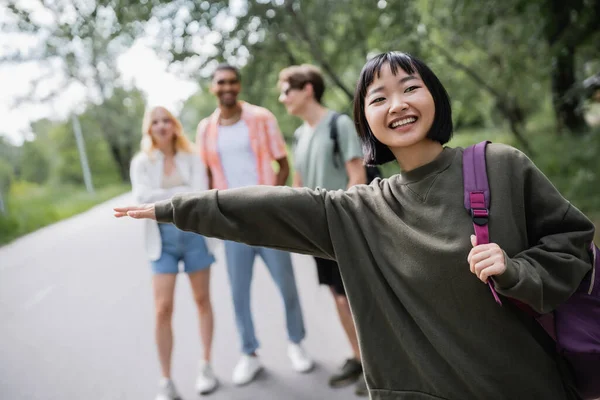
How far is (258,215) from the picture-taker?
5.19 ft

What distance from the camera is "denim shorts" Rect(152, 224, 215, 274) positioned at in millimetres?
3150

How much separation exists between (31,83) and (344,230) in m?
23.6

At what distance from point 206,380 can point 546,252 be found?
2630 millimetres

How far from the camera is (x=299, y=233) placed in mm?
1624

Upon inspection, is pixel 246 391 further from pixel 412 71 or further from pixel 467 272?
pixel 412 71

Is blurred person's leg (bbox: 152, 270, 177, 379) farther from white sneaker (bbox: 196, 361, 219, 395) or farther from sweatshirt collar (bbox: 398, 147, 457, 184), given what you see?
sweatshirt collar (bbox: 398, 147, 457, 184)

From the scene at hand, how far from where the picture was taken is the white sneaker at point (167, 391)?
317 centimetres

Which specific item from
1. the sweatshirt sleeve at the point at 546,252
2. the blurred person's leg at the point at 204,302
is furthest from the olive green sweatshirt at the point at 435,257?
the blurred person's leg at the point at 204,302

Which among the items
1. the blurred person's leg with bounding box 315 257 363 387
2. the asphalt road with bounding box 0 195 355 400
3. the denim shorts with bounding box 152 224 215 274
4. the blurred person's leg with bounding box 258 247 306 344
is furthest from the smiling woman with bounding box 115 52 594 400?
the blurred person's leg with bounding box 258 247 306 344

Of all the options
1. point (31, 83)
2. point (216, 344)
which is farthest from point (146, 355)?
point (31, 83)

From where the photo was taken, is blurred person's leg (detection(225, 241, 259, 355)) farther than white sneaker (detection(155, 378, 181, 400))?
Yes

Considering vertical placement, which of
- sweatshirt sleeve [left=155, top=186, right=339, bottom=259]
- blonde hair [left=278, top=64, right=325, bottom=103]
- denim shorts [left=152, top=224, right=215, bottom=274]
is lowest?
denim shorts [left=152, top=224, right=215, bottom=274]

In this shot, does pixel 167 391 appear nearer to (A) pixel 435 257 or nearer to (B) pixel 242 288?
(B) pixel 242 288

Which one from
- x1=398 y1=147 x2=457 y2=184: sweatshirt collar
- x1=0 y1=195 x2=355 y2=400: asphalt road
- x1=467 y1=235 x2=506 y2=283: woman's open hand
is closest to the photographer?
x1=467 y1=235 x2=506 y2=283: woman's open hand
